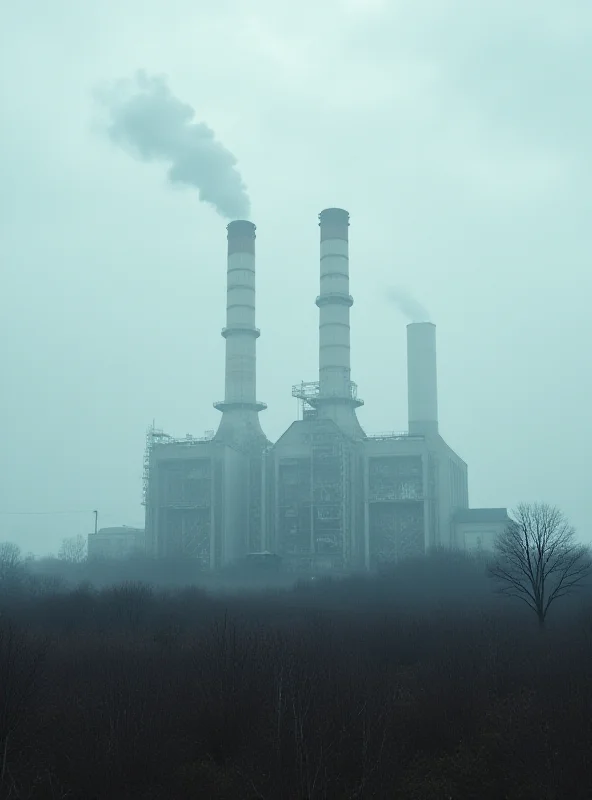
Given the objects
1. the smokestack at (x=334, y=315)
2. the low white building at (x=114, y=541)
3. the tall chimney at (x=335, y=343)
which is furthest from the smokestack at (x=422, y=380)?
the low white building at (x=114, y=541)

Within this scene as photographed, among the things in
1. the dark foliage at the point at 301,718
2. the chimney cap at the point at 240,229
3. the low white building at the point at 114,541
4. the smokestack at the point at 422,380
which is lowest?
the dark foliage at the point at 301,718

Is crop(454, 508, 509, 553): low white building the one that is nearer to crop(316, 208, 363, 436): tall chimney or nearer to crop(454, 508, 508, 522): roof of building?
crop(454, 508, 508, 522): roof of building

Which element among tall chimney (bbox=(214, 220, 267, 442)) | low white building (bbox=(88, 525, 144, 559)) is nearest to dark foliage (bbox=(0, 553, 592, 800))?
tall chimney (bbox=(214, 220, 267, 442))

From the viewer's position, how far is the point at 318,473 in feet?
161

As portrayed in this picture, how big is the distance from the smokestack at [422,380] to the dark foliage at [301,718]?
32.7 metres

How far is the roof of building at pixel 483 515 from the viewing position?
51000 mm

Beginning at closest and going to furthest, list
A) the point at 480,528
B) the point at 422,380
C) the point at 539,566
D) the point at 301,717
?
1. the point at 301,717
2. the point at 539,566
3. the point at 480,528
4. the point at 422,380

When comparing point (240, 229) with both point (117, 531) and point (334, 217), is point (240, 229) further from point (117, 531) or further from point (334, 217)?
point (117, 531)

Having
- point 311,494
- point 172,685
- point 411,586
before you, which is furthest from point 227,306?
point 172,685

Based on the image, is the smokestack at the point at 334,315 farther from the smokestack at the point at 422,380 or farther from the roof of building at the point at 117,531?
the roof of building at the point at 117,531

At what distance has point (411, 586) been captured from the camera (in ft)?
119

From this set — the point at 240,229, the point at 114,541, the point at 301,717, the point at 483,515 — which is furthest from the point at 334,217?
the point at 301,717

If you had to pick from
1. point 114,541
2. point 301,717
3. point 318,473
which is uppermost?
point 318,473

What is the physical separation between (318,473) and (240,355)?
8.89 m
